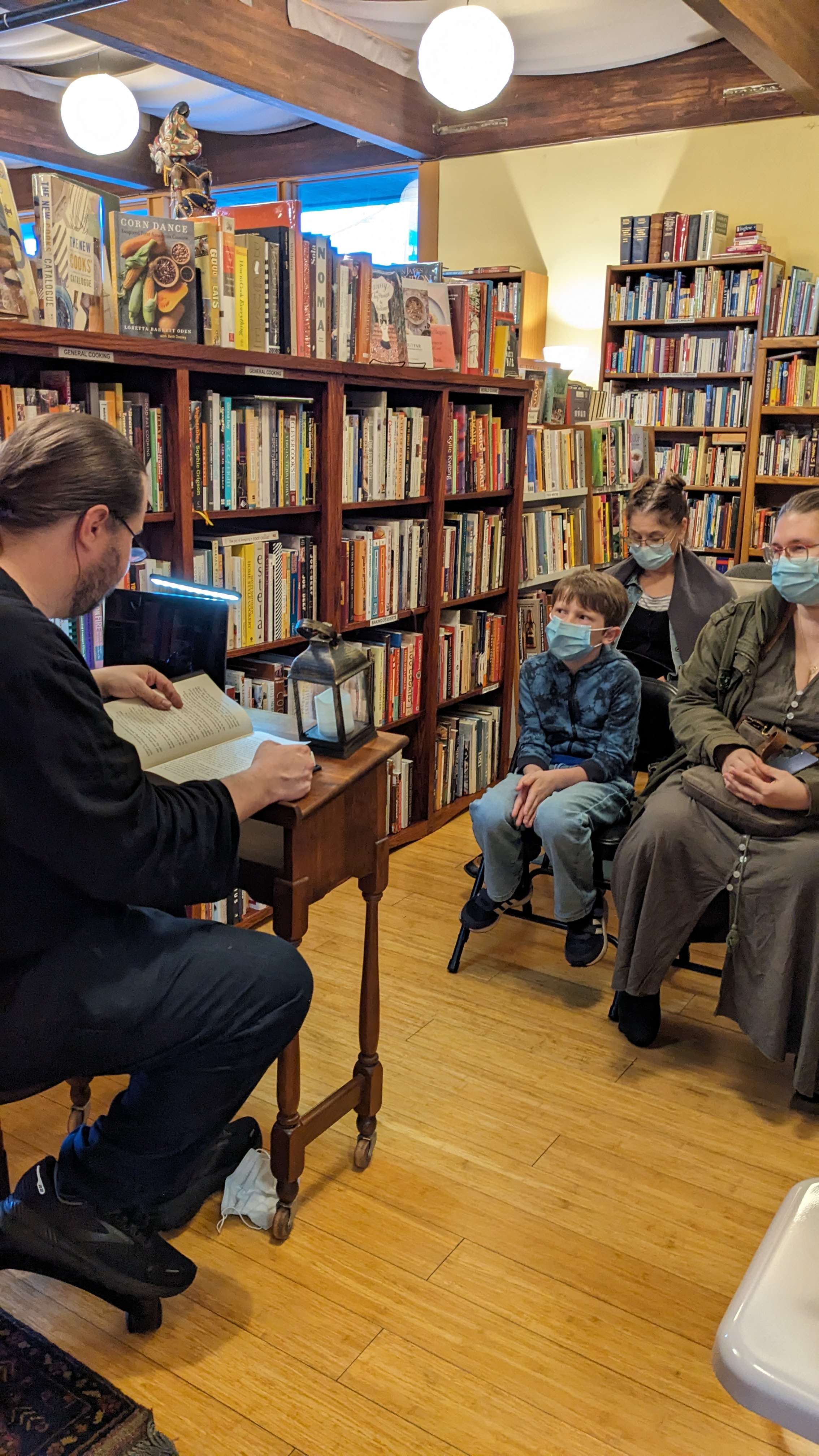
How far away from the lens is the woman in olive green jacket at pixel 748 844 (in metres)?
2.16

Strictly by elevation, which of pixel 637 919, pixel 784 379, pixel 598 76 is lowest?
pixel 637 919

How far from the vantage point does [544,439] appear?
4.09 m

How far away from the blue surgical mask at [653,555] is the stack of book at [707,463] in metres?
2.79

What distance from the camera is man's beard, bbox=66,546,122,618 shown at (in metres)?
1.41

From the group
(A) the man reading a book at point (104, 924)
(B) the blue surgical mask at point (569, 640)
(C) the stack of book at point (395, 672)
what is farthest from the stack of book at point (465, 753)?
(A) the man reading a book at point (104, 924)

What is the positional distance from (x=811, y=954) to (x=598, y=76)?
588 cm

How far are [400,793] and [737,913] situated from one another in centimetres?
144

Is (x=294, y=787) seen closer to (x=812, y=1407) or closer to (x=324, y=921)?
(x=812, y=1407)

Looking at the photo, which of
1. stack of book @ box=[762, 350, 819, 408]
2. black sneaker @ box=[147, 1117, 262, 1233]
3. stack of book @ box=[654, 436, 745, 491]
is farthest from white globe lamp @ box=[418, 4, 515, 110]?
black sneaker @ box=[147, 1117, 262, 1233]

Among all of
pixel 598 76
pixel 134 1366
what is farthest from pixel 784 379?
pixel 134 1366

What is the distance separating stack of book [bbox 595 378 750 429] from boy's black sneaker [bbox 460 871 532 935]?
3694 millimetres

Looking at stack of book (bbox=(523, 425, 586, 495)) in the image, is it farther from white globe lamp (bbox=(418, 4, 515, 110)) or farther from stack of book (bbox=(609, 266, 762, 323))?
stack of book (bbox=(609, 266, 762, 323))

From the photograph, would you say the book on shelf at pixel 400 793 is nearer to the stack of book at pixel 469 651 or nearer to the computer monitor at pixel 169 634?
the stack of book at pixel 469 651

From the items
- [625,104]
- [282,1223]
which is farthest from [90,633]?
[625,104]
